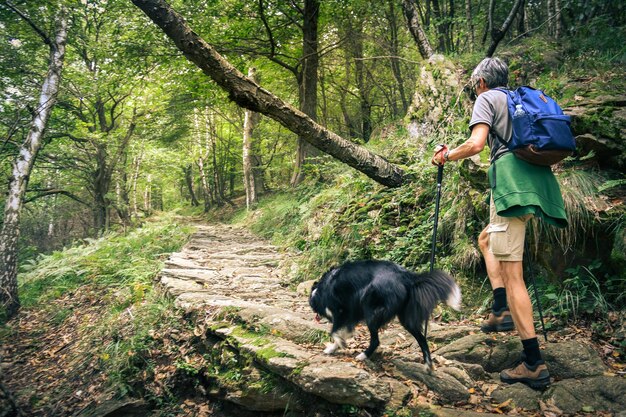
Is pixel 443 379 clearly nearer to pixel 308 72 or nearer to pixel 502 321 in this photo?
pixel 502 321

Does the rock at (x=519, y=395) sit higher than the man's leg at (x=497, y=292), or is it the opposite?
the man's leg at (x=497, y=292)

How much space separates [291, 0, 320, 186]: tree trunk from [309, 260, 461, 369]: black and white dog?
740cm

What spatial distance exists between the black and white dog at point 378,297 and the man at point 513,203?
458mm

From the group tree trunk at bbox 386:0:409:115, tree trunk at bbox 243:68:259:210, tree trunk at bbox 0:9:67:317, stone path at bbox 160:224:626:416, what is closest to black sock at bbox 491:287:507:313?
stone path at bbox 160:224:626:416

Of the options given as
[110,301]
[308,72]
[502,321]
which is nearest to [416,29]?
[308,72]

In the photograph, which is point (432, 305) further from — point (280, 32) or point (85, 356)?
point (280, 32)

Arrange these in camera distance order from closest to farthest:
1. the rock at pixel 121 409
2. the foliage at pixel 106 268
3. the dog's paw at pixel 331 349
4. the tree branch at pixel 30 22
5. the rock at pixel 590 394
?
the rock at pixel 590 394, the dog's paw at pixel 331 349, the rock at pixel 121 409, the foliage at pixel 106 268, the tree branch at pixel 30 22

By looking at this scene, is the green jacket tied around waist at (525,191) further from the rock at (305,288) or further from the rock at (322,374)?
the rock at (305,288)

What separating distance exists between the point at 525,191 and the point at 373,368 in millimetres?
1891

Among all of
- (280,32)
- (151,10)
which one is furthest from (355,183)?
(280,32)

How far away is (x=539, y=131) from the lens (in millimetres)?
2559

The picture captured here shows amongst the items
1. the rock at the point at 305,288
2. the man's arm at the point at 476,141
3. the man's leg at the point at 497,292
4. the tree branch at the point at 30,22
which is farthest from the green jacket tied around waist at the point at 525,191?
the tree branch at the point at 30,22

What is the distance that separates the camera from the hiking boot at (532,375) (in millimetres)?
2588

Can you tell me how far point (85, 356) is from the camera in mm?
4918
